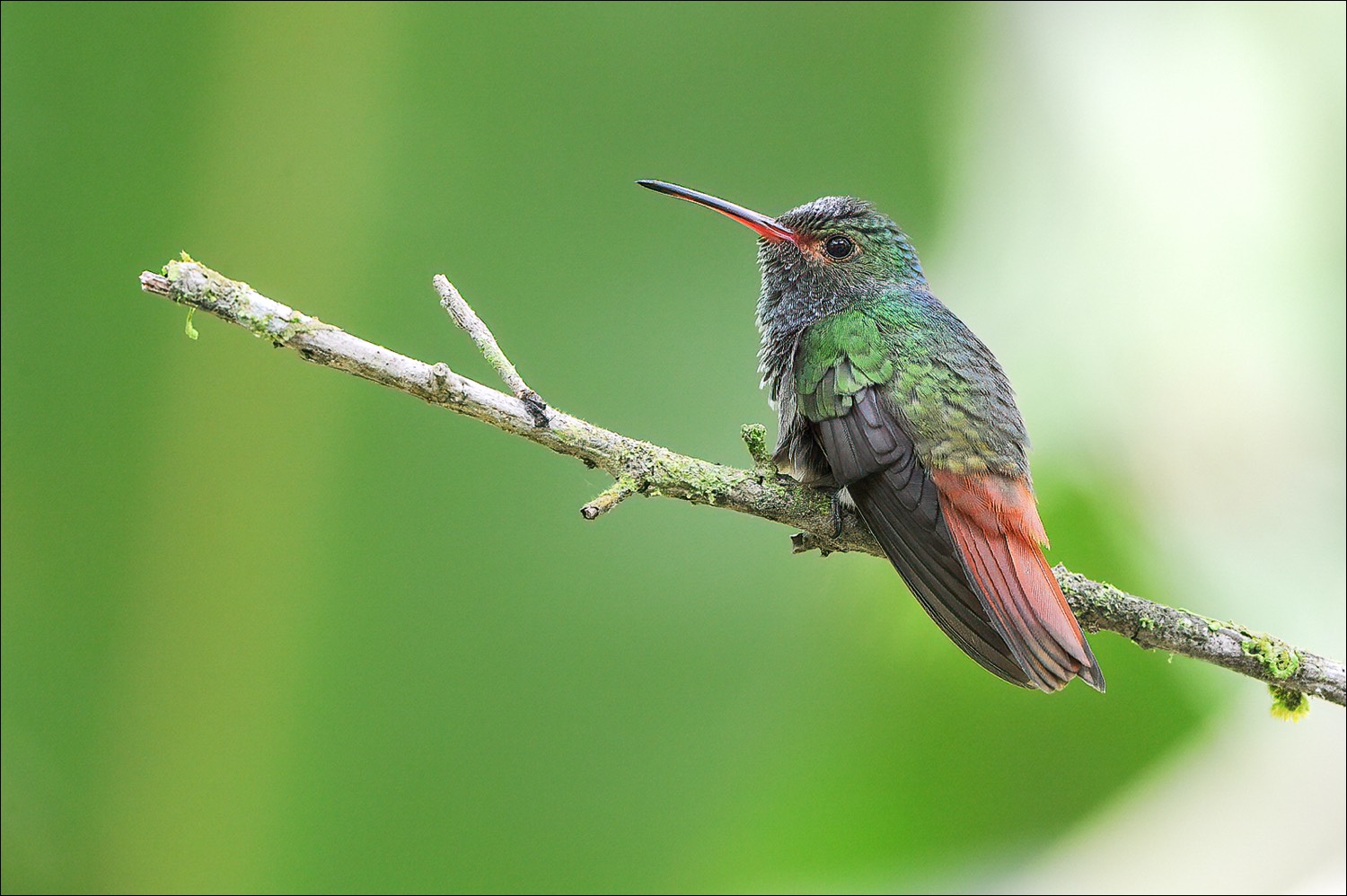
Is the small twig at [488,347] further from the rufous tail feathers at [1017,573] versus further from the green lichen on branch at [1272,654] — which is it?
the green lichen on branch at [1272,654]

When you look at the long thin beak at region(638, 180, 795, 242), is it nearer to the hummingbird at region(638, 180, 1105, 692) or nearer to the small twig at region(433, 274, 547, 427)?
the hummingbird at region(638, 180, 1105, 692)

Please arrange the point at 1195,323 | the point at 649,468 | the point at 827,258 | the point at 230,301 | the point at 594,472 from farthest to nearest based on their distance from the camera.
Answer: the point at 1195,323 < the point at 827,258 < the point at 594,472 < the point at 649,468 < the point at 230,301

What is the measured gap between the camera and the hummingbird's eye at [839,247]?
9.90 ft

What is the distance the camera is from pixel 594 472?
2508 millimetres

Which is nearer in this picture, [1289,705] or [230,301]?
[230,301]

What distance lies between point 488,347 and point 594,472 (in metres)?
0.65

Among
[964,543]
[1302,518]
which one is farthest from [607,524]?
[1302,518]

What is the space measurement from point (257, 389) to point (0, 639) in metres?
0.84

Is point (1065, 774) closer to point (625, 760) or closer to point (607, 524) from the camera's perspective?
point (625, 760)

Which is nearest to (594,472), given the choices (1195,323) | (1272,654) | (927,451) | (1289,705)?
(927,451)

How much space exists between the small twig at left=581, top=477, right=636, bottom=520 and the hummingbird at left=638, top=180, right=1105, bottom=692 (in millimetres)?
535

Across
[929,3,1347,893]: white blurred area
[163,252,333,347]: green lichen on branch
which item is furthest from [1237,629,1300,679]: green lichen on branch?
[163,252,333,347]: green lichen on branch

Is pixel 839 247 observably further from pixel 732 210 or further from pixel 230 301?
pixel 230 301

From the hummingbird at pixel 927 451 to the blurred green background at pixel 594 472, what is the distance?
0.57 m
